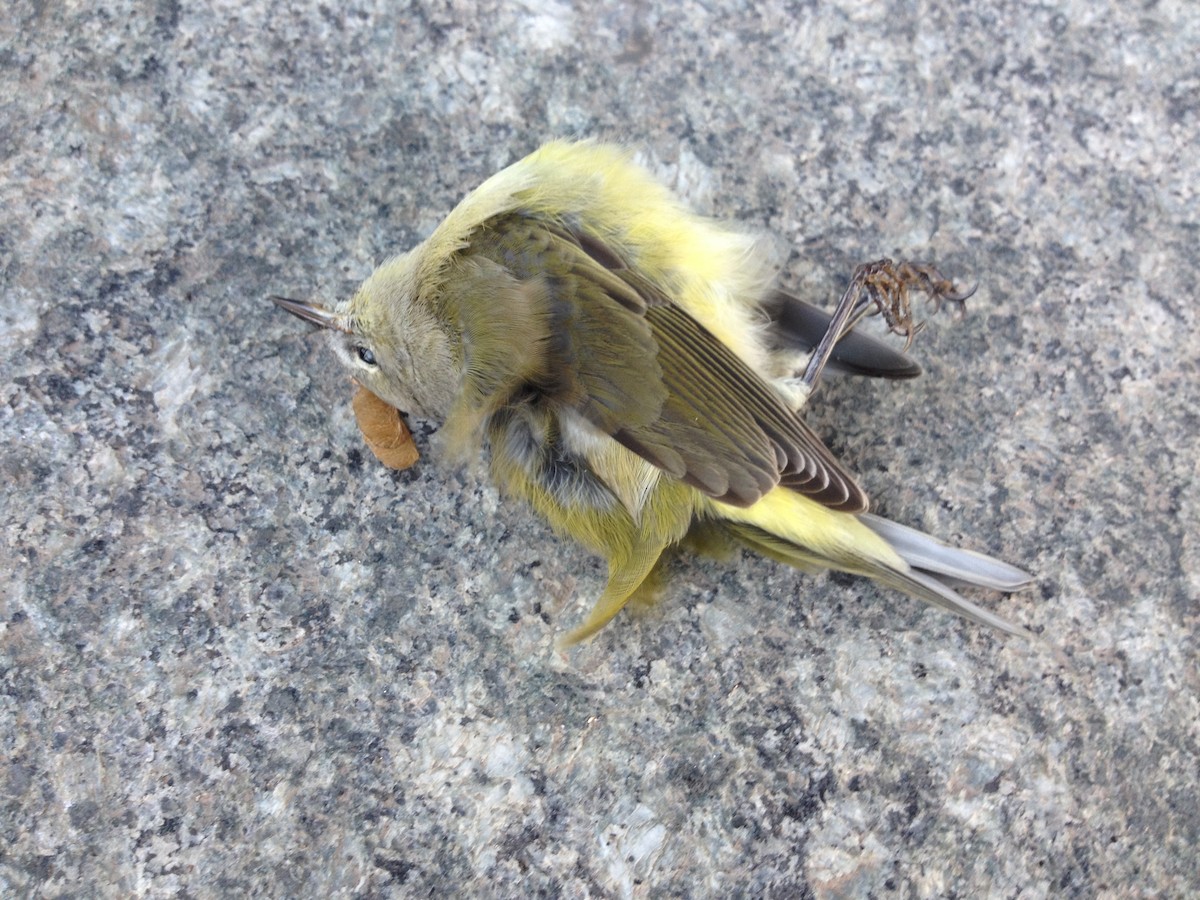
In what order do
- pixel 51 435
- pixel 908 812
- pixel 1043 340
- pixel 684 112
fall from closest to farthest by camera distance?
pixel 908 812 → pixel 51 435 → pixel 1043 340 → pixel 684 112

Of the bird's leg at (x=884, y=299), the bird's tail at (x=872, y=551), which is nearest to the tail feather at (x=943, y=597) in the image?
the bird's tail at (x=872, y=551)

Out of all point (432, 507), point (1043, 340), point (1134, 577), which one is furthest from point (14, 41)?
point (1134, 577)

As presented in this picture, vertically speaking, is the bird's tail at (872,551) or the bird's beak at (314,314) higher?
the bird's beak at (314,314)

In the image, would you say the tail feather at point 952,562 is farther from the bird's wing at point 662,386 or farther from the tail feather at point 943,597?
the bird's wing at point 662,386

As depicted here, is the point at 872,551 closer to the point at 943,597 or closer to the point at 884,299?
the point at 943,597

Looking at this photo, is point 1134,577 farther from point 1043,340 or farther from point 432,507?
point 432,507

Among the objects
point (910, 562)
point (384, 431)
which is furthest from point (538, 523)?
point (910, 562)

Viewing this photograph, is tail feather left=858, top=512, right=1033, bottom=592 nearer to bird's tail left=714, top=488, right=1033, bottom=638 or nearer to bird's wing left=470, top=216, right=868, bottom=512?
bird's tail left=714, top=488, right=1033, bottom=638
